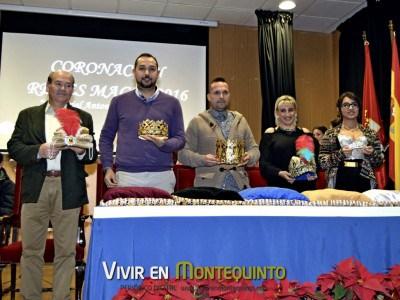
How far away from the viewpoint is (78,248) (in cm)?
255

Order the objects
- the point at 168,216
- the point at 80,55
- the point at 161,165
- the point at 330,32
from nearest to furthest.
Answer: the point at 168,216 → the point at 161,165 → the point at 80,55 → the point at 330,32

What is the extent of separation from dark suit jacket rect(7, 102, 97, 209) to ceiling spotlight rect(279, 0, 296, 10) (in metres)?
3.58

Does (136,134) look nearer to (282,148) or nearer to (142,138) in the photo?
(142,138)

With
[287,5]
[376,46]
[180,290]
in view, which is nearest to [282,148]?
Result: [180,290]

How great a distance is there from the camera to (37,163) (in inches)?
92.9

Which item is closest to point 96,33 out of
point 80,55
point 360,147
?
point 80,55

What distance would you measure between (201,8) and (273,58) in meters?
1.11

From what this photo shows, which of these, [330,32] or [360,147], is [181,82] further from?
[360,147]

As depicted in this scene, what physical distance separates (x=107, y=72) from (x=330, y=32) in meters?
3.24

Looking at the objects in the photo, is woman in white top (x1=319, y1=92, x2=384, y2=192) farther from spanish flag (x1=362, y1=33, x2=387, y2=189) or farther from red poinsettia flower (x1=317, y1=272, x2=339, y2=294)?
spanish flag (x1=362, y1=33, x2=387, y2=189)

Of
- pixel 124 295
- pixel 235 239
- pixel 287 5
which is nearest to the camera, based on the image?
pixel 124 295

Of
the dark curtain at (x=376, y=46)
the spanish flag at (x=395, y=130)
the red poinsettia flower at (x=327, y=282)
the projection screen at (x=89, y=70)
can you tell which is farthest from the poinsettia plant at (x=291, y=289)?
the projection screen at (x=89, y=70)

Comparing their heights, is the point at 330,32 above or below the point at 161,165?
above

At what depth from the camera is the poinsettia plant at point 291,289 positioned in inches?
44.8
